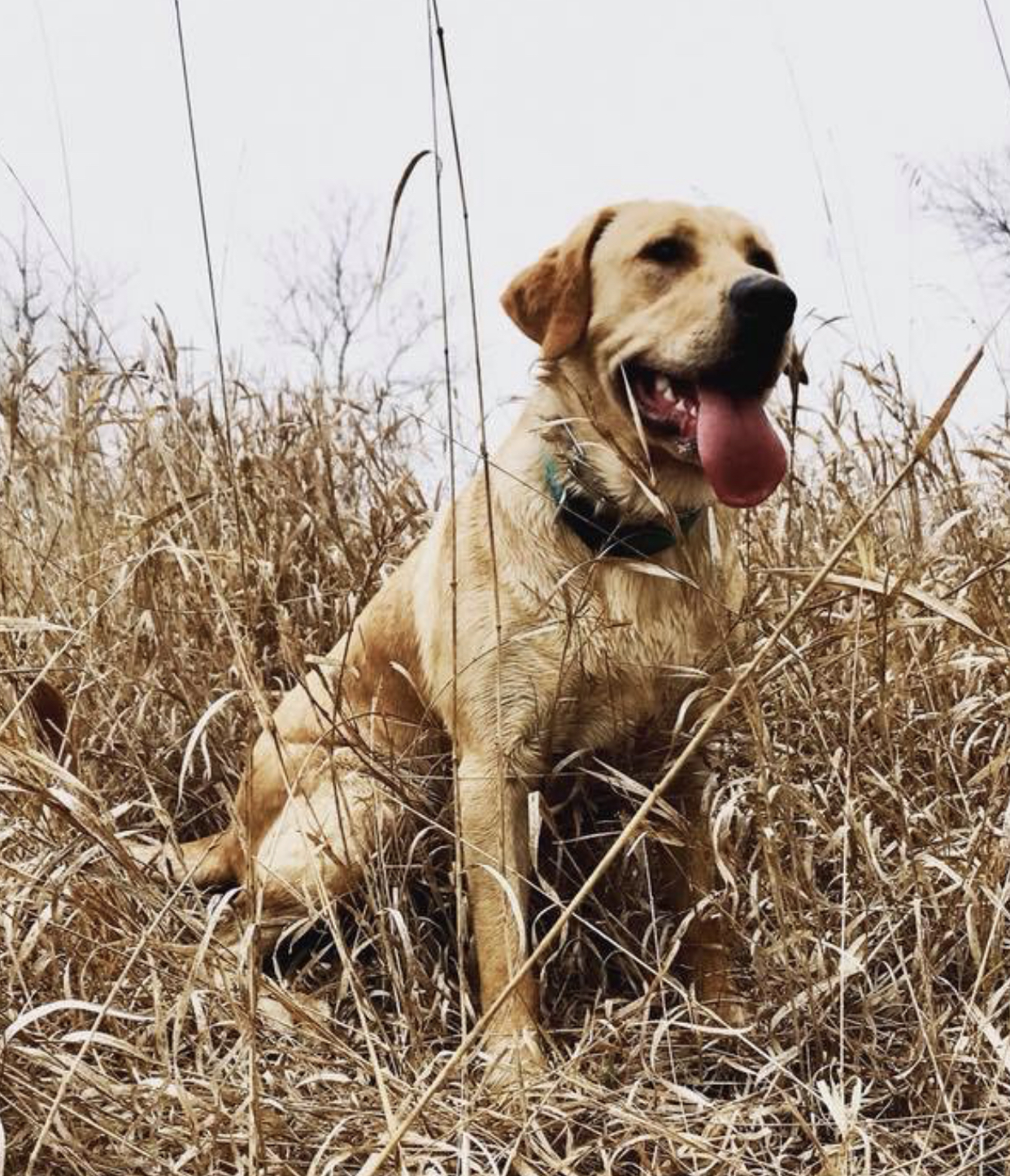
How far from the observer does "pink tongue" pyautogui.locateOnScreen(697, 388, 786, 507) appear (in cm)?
195

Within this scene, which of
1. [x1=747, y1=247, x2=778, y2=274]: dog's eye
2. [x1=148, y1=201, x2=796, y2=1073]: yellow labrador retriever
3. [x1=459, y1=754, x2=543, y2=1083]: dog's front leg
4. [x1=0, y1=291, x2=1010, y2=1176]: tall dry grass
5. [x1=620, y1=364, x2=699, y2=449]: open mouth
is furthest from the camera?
[x1=747, y1=247, x2=778, y2=274]: dog's eye

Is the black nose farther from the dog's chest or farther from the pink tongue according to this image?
the dog's chest

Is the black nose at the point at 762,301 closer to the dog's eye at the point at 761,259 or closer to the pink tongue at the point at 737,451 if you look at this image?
the pink tongue at the point at 737,451

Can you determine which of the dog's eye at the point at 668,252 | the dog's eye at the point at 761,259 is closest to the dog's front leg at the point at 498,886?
the dog's eye at the point at 668,252

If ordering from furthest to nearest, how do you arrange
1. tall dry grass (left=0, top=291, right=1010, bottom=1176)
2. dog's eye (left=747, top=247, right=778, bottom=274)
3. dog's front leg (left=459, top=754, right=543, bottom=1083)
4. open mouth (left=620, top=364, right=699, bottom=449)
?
dog's eye (left=747, top=247, right=778, bottom=274), open mouth (left=620, top=364, right=699, bottom=449), dog's front leg (left=459, top=754, right=543, bottom=1083), tall dry grass (left=0, top=291, right=1010, bottom=1176)

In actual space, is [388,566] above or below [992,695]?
above

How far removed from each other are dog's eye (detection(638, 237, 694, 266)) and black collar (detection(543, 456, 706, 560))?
0.43m

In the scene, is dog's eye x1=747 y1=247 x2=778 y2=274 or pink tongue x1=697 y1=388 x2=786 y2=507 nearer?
pink tongue x1=697 y1=388 x2=786 y2=507

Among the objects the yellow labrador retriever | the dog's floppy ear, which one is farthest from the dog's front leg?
the dog's floppy ear

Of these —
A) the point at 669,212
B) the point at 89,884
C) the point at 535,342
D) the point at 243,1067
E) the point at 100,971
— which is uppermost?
the point at 669,212

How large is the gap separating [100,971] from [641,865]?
35.8 inches

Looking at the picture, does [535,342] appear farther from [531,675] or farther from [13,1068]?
[13,1068]

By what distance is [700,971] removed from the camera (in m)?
2.02

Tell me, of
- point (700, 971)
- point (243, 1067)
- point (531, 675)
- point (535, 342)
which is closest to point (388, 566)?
point (535, 342)
